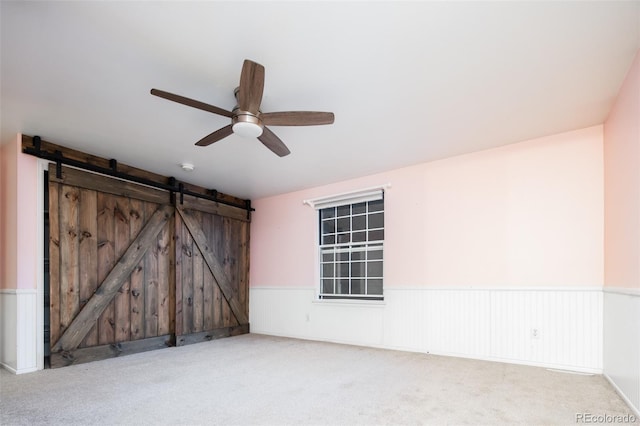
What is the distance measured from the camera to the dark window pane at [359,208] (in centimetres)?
519

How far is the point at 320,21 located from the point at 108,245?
384cm

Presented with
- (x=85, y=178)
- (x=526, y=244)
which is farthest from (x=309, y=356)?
(x=85, y=178)

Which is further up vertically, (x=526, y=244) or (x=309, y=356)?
(x=526, y=244)

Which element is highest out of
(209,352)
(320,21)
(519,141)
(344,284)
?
(320,21)

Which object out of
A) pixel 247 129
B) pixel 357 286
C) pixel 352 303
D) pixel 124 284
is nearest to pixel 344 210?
pixel 357 286

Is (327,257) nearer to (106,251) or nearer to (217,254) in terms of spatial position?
(217,254)

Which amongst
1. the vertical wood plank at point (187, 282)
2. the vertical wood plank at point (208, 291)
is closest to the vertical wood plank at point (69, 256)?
the vertical wood plank at point (187, 282)

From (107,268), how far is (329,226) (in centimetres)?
307

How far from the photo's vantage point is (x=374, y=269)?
16.4 feet

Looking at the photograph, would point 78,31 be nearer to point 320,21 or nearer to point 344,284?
point 320,21

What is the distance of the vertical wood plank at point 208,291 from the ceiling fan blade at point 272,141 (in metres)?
2.85

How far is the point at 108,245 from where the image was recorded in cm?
439

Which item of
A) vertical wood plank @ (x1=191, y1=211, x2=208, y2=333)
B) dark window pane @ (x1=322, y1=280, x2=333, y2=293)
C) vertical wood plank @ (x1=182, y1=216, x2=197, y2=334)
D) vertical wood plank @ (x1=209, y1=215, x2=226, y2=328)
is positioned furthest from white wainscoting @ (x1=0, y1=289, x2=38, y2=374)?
dark window pane @ (x1=322, y1=280, x2=333, y2=293)

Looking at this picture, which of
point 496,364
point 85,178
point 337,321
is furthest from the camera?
point 337,321
